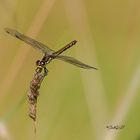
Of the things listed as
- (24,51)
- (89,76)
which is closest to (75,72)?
(89,76)

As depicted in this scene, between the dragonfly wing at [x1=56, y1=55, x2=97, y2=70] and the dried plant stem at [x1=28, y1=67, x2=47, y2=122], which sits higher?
the dragonfly wing at [x1=56, y1=55, x2=97, y2=70]

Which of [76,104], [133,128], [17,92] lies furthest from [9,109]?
[133,128]

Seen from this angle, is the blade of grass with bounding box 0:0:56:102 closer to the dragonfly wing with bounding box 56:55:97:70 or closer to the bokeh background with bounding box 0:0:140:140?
the bokeh background with bounding box 0:0:140:140

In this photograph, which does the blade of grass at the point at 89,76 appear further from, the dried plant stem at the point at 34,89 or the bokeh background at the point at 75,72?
the dried plant stem at the point at 34,89

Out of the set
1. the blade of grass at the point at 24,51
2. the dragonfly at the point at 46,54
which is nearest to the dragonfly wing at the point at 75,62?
the dragonfly at the point at 46,54

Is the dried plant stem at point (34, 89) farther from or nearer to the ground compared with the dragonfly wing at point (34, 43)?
nearer to the ground

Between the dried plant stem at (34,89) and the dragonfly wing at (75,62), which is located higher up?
the dragonfly wing at (75,62)

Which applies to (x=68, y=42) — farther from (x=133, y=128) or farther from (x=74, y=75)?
(x=133, y=128)

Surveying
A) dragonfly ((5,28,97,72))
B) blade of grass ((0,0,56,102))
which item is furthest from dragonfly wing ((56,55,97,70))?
blade of grass ((0,0,56,102))

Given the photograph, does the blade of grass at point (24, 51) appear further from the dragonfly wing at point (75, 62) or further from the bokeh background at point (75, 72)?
the dragonfly wing at point (75, 62)

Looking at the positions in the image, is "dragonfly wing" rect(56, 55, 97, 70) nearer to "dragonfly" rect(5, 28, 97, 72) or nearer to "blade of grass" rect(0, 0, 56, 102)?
"dragonfly" rect(5, 28, 97, 72)
